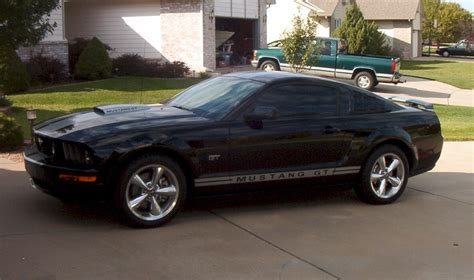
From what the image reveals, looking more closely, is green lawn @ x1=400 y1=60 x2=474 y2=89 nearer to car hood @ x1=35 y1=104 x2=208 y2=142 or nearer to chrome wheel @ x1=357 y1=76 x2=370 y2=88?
chrome wheel @ x1=357 y1=76 x2=370 y2=88

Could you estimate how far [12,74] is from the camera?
17156 mm

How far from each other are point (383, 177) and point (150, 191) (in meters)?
2.98

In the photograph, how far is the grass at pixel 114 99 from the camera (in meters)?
14.4

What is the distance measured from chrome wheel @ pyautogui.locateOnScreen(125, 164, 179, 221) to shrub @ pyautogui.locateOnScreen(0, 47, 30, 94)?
1160 centimetres

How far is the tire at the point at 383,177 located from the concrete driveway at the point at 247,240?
14 cm

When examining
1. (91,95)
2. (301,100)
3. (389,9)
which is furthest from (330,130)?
(389,9)

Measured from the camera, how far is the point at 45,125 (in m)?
6.59

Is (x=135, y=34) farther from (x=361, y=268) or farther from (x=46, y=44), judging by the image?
(x=361, y=268)

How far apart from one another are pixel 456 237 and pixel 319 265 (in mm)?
1857

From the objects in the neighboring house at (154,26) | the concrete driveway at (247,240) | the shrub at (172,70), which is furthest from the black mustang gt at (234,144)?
the neighboring house at (154,26)

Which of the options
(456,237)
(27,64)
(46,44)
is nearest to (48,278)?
(456,237)

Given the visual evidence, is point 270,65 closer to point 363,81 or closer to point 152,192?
point 363,81

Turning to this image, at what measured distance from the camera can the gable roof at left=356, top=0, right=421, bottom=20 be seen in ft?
164

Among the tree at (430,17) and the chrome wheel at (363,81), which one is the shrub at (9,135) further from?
the tree at (430,17)
